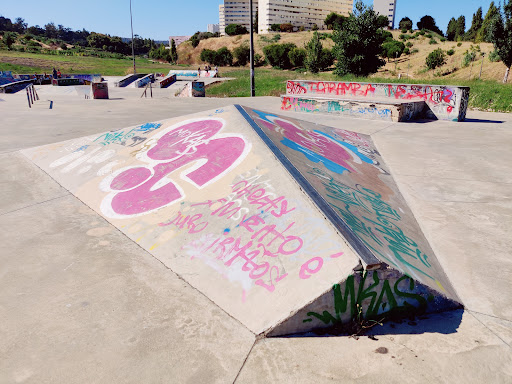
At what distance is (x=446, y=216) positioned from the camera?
5887mm

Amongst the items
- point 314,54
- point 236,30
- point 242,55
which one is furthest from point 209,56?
point 314,54

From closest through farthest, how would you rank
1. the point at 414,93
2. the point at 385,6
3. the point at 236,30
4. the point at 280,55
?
the point at 414,93 < the point at 280,55 < the point at 236,30 < the point at 385,6

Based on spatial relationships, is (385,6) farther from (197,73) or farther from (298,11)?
(197,73)

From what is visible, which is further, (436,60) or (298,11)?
(298,11)

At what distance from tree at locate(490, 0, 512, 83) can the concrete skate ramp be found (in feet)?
101

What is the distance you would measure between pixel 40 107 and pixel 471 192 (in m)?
21.8

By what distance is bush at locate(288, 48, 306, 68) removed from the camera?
237ft

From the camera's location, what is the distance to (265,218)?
4453 millimetres

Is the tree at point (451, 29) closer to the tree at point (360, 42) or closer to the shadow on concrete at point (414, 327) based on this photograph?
the tree at point (360, 42)

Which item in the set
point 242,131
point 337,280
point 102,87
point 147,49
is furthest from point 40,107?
point 147,49

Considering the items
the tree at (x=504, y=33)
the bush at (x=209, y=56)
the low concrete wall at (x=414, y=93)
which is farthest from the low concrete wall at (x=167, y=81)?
the bush at (x=209, y=56)

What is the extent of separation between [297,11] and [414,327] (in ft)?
529

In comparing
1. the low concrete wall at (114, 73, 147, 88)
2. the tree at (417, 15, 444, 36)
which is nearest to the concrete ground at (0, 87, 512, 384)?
the low concrete wall at (114, 73, 147, 88)

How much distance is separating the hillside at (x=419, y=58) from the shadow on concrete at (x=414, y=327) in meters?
48.0
